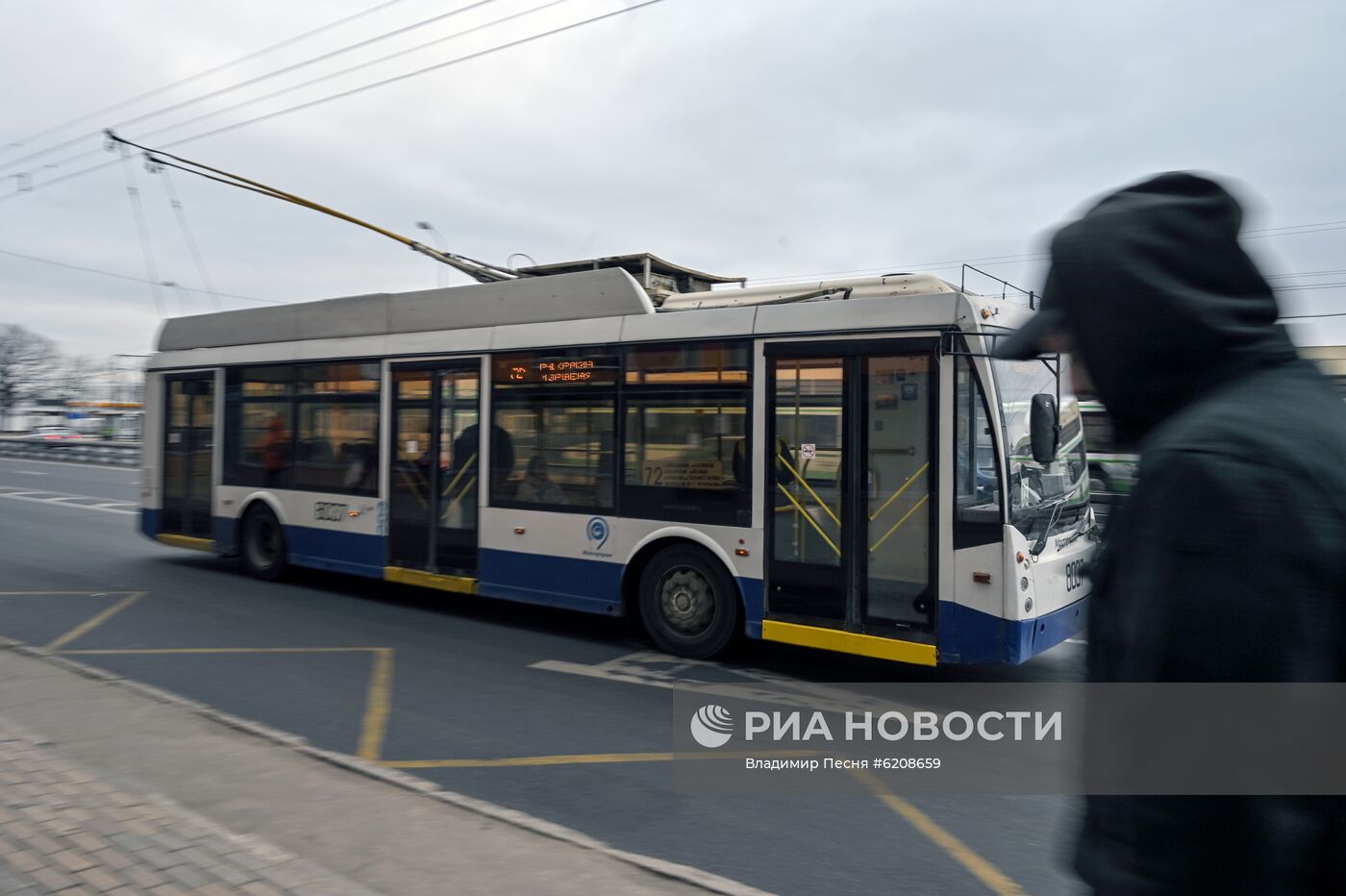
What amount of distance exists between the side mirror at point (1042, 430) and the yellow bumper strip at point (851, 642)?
151 centimetres

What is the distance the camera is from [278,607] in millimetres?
10000

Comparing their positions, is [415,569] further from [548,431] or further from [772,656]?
[772,656]

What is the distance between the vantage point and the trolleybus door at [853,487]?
680cm

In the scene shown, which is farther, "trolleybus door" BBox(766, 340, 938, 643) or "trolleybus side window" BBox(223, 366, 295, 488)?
"trolleybus side window" BBox(223, 366, 295, 488)

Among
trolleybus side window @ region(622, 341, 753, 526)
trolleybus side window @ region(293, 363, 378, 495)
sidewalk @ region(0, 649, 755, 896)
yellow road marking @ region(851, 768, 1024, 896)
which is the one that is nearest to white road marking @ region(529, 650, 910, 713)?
trolleybus side window @ region(622, 341, 753, 526)

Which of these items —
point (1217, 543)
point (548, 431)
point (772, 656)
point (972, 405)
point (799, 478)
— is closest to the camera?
point (1217, 543)

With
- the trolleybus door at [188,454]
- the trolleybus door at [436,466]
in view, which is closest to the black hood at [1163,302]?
the trolleybus door at [436,466]

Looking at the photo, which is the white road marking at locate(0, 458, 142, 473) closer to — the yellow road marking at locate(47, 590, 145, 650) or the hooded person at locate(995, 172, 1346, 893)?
the yellow road marking at locate(47, 590, 145, 650)

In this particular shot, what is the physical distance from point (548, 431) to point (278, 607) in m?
3.65

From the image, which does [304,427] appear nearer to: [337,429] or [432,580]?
[337,429]

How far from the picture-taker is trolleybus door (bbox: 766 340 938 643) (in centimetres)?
680

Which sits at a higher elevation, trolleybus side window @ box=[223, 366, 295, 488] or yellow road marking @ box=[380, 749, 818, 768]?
trolleybus side window @ box=[223, 366, 295, 488]

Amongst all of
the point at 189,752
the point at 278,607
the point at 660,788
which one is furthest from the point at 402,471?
the point at 660,788

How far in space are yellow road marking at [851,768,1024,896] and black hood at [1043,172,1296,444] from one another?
3.39 m
